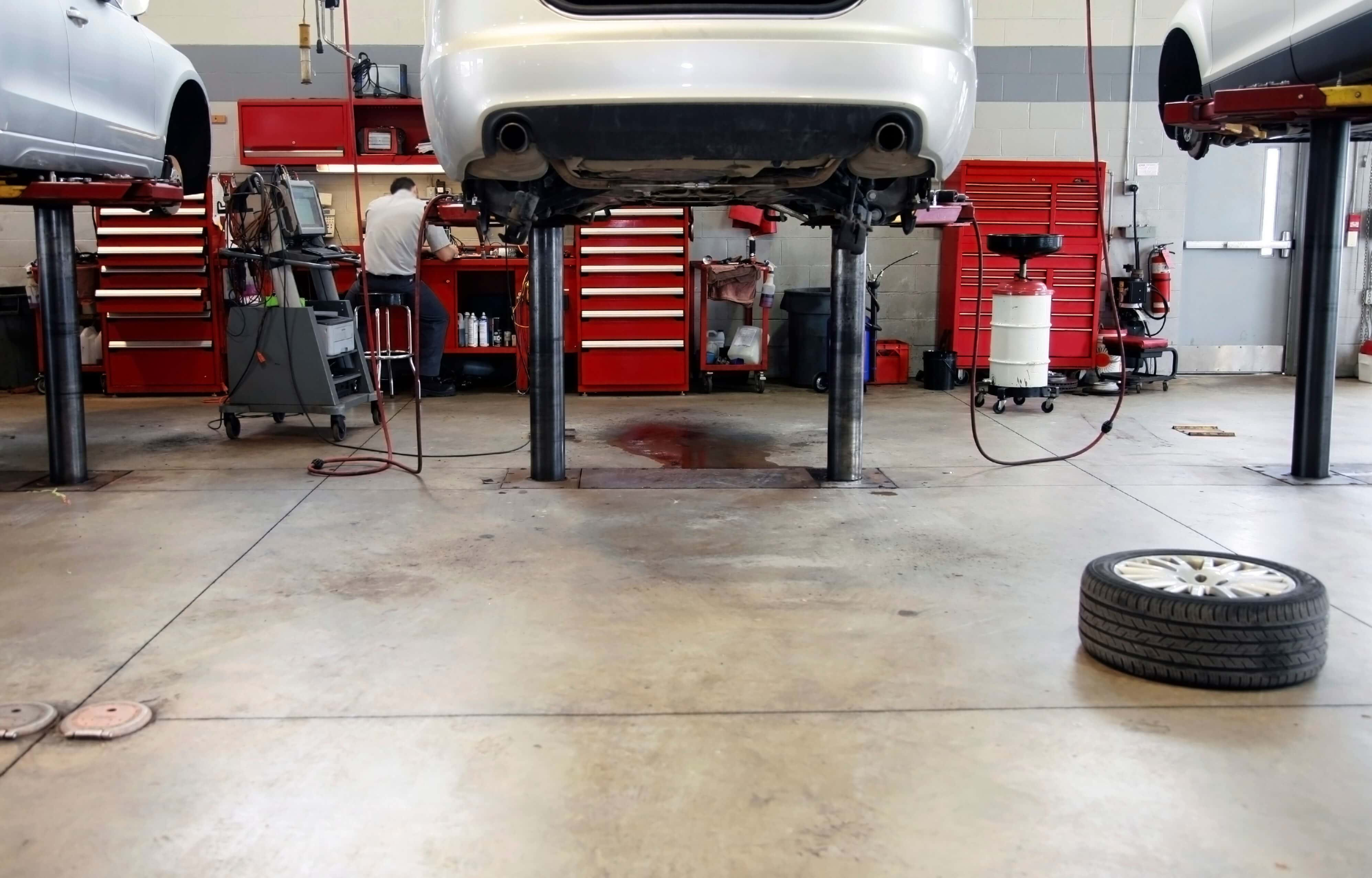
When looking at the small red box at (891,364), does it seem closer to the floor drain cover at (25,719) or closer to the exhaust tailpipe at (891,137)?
the exhaust tailpipe at (891,137)

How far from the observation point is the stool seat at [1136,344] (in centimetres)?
753

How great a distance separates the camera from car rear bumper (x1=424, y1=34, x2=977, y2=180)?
2.32m

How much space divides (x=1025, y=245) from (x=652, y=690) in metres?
4.26

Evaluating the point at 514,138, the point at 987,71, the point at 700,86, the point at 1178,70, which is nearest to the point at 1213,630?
the point at 700,86

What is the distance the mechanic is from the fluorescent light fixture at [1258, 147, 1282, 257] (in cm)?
611

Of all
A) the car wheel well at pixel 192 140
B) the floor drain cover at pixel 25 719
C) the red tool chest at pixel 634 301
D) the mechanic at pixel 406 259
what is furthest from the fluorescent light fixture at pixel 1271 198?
the floor drain cover at pixel 25 719

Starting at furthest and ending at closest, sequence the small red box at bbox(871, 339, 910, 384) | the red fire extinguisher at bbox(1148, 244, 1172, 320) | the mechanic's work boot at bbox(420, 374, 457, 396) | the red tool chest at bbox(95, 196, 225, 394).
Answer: the red fire extinguisher at bbox(1148, 244, 1172, 320)
the small red box at bbox(871, 339, 910, 384)
the mechanic's work boot at bbox(420, 374, 457, 396)
the red tool chest at bbox(95, 196, 225, 394)

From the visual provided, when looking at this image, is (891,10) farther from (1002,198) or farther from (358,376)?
(1002,198)

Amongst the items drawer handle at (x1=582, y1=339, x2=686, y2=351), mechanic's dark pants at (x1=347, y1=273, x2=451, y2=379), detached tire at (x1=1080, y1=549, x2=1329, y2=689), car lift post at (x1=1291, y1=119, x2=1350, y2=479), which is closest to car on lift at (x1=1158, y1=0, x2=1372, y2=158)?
car lift post at (x1=1291, y1=119, x2=1350, y2=479)

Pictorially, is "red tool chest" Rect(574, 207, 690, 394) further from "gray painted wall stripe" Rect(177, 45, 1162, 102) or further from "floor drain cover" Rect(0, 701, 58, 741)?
"floor drain cover" Rect(0, 701, 58, 741)

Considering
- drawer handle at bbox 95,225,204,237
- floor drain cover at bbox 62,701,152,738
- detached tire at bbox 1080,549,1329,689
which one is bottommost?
floor drain cover at bbox 62,701,152,738

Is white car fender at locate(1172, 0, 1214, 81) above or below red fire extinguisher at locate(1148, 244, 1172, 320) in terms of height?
above

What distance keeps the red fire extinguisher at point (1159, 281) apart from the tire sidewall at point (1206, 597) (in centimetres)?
618

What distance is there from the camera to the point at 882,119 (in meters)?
2.38
